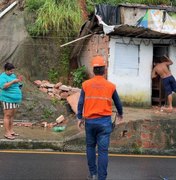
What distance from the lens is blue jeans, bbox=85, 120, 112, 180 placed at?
20.3 feet

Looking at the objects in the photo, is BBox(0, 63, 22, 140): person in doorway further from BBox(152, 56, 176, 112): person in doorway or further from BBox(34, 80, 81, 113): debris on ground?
BBox(152, 56, 176, 112): person in doorway

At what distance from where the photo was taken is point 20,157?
812 cm

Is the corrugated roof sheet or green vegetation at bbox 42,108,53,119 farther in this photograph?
the corrugated roof sheet

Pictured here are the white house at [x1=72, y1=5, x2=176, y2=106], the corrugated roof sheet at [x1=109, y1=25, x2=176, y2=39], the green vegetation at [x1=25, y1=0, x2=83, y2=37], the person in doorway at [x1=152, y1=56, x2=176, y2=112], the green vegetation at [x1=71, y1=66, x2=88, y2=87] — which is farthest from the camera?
the green vegetation at [x1=25, y1=0, x2=83, y2=37]

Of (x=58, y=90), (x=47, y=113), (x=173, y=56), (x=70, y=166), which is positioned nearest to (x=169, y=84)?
(x=173, y=56)

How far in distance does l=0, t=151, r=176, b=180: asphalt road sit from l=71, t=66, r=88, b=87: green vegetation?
515 cm

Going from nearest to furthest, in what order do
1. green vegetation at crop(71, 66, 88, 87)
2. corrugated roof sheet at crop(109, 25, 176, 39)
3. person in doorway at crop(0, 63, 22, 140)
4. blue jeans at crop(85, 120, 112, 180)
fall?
blue jeans at crop(85, 120, 112, 180) → person in doorway at crop(0, 63, 22, 140) → corrugated roof sheet at crop(109, 25, 176, 39) → green vegetation at crop(71, 66, 88, 87)

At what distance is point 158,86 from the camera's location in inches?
548

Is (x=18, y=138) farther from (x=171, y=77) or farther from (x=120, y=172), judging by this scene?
(x=171, y=77)

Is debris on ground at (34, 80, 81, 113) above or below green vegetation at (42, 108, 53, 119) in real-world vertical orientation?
above

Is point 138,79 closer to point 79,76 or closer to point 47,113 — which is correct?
point 79,76

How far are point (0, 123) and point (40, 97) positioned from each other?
1588 mm

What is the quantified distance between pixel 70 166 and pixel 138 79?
20.4 ft

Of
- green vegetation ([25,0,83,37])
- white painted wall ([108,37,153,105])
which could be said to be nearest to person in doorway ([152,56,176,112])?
white painted wall ([108,37,153,105])
